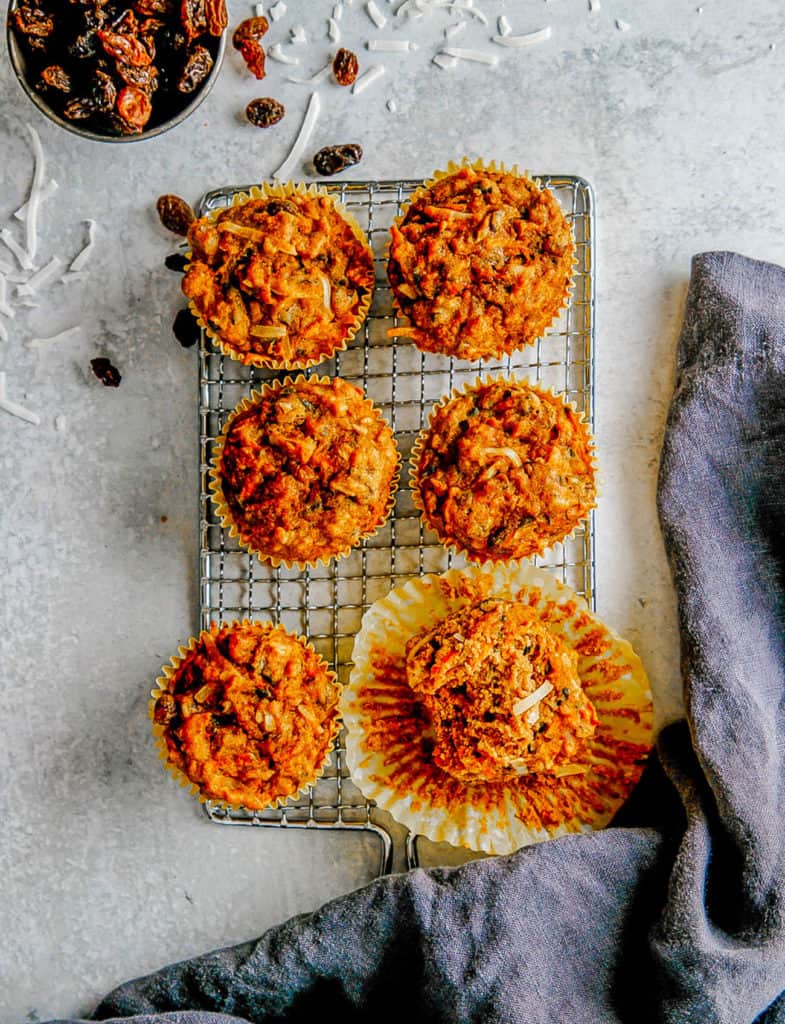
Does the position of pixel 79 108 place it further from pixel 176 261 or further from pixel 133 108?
pixel 176 261

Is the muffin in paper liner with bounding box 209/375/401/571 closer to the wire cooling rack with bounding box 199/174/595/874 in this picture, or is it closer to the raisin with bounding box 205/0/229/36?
the wire cooling rack with bounding box 199/174/595/874

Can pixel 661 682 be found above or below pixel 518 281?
below

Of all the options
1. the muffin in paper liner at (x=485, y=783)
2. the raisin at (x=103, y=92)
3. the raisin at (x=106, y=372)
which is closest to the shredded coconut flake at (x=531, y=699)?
the muffin in paper liner at (x=485, y=783)

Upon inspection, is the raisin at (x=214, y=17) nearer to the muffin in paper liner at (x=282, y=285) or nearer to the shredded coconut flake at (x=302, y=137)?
the shredded coconut flake at (x=302, y=137)

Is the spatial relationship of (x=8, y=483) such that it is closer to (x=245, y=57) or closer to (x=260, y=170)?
(x=260, y=170)

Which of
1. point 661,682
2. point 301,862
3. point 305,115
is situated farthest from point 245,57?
point 301,862
